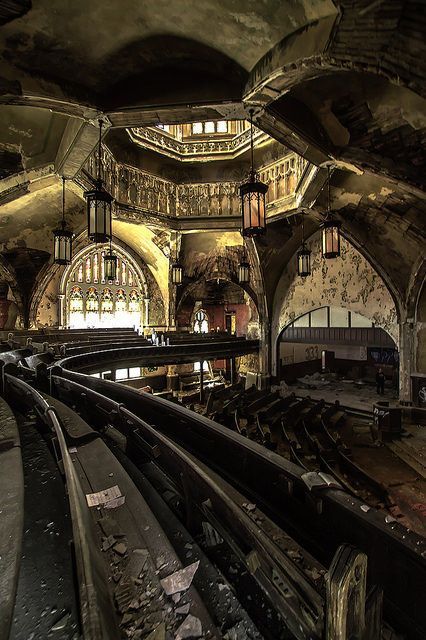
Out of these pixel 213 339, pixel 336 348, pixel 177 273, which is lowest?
pixel 336 348

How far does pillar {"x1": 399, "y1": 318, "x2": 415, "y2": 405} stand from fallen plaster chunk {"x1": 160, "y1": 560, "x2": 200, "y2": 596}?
9.92 metres

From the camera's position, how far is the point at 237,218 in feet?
38.4

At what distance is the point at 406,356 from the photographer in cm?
947

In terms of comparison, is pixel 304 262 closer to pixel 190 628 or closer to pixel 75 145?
pixel 75 145

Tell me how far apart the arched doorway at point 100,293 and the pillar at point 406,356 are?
1138cm

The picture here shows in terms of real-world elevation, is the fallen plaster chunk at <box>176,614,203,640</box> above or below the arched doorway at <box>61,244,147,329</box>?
below

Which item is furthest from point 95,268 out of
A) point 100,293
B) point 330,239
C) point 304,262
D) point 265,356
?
point 330,239

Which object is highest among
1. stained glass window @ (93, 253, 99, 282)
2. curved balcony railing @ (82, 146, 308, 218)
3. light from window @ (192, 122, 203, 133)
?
light from window @ (192, 122, 203, 133)

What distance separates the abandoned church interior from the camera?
4.14 ft

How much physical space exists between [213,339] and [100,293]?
6.34 meters

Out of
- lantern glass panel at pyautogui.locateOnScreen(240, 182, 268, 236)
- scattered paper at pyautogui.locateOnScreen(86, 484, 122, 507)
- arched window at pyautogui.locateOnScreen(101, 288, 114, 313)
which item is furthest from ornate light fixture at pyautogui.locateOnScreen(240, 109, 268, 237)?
arched window at pyautogui.locateOnScreen(101, 288, 114, 313)

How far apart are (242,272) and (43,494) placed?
415 inches

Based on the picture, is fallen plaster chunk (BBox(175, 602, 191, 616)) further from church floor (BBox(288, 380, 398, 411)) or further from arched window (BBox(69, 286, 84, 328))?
arched window (BBox(69, 286, 84, 328))

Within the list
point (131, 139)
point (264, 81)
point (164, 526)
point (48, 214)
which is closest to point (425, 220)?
point (264, 81)
